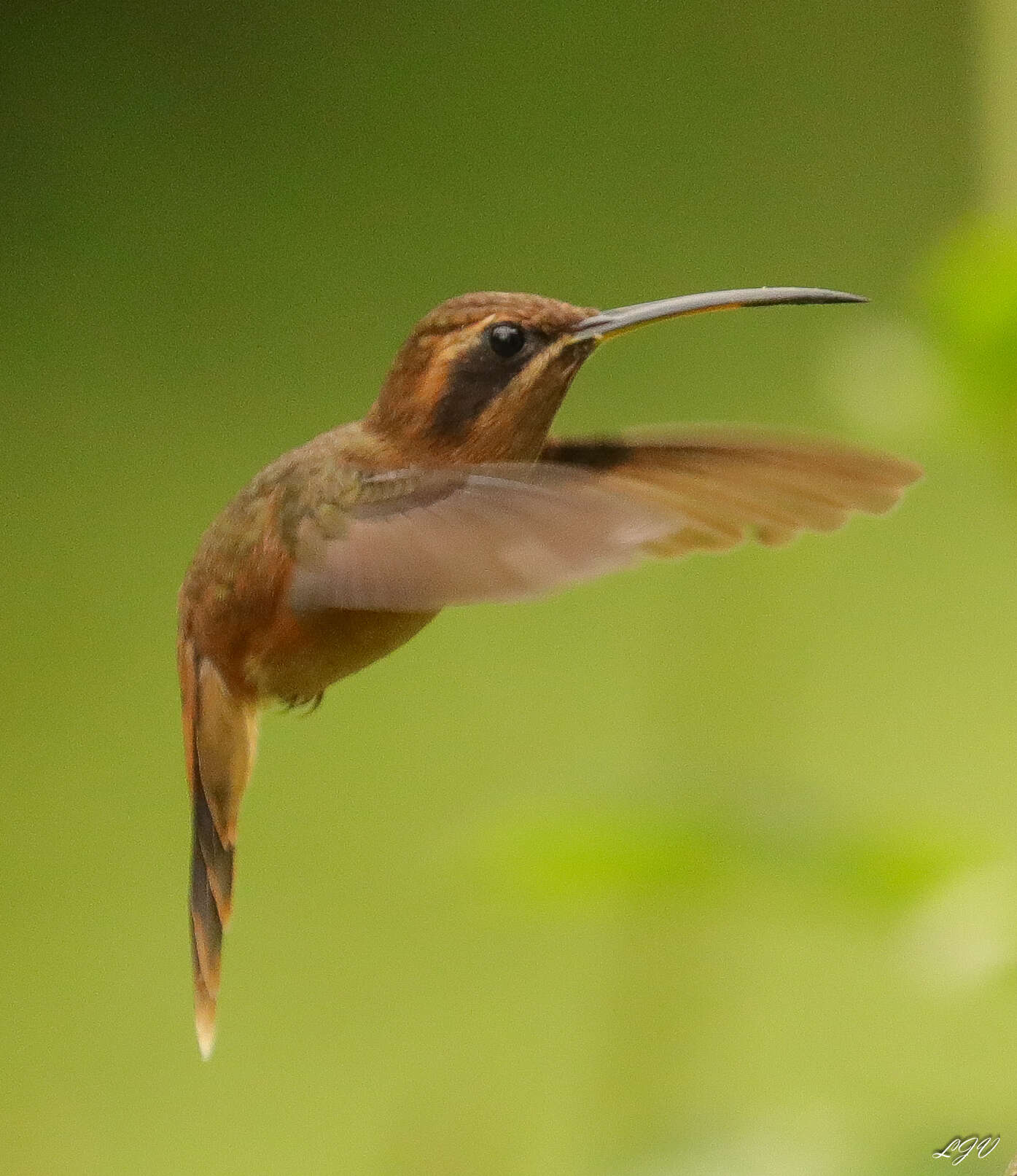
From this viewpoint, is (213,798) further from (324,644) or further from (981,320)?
(981,320)

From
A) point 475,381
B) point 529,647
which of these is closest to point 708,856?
point 475,381

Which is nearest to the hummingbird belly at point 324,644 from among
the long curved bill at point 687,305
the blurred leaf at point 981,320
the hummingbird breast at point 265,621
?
the hummingbird breast at point 265,621

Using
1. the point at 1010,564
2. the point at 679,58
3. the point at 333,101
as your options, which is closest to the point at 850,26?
the point at 679,58

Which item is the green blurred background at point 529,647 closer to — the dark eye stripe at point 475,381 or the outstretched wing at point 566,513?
the outstretched wing at point 566,513

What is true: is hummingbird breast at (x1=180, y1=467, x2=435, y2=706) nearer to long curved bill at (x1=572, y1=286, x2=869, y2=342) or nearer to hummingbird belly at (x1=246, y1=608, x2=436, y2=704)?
hummingbird belly at (x1=246, y1=608, x2=436, y2=704)

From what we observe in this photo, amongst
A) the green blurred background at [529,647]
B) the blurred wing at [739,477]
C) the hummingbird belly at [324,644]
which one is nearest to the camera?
the hummingbird belly at [324,644]

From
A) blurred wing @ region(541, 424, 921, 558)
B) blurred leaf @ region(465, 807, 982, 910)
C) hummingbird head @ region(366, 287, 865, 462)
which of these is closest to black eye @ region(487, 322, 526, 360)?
hummingbird head @ region(366, 287, 865, 462)
